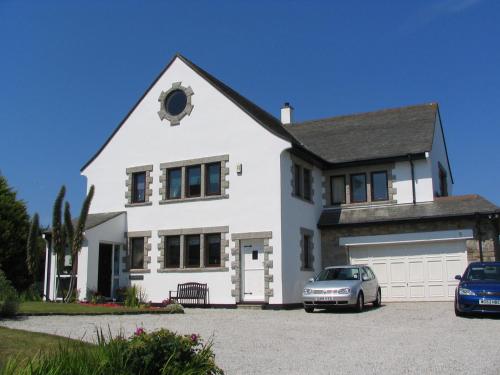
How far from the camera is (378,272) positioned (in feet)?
73.8

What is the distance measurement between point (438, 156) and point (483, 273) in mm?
10652

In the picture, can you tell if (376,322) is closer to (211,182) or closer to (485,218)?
(485,218)

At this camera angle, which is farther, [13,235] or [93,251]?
[93,251]

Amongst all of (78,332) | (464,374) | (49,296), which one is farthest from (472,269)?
(49,296)

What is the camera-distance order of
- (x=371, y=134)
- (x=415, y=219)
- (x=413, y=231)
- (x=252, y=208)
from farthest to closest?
(x=371, y=134) → (x=413, y=231) → (x=415, y=219) → (x=252, y=208)

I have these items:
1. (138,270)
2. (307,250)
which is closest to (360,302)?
(307,250)

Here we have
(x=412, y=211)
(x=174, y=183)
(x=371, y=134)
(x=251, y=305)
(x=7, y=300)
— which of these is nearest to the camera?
(x=7, y=300)

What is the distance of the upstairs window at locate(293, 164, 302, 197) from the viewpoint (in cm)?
2193

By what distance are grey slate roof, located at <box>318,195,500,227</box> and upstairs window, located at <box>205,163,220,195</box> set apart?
464 centimetres

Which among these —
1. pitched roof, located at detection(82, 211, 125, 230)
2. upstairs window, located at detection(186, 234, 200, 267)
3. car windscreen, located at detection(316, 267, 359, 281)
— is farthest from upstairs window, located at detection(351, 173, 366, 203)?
pitched roof, located at detection(82, 211, 125, 230)

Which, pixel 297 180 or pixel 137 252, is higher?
pixel 297 180

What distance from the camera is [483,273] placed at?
1631 centimetres

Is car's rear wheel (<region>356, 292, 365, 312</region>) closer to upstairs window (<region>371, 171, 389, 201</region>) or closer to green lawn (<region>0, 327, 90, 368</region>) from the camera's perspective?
upstairs window (<region>371, 171, 389, 201</region>)

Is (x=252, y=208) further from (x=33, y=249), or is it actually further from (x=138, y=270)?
(x=33, y=249)
